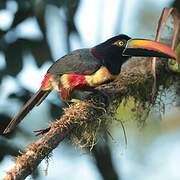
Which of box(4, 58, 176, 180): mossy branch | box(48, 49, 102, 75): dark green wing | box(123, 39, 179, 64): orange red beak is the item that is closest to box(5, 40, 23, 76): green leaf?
box(48, 49, 102, 75): dark green wing

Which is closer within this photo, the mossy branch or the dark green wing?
the mossy branch

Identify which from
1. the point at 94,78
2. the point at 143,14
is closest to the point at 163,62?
the point at 94,78

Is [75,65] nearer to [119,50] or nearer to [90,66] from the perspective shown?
[90,66]

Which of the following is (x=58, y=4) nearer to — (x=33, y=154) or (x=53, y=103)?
(x=53, y=103)

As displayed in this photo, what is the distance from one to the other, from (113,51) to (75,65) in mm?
223

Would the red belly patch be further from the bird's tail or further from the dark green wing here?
the bird's tail

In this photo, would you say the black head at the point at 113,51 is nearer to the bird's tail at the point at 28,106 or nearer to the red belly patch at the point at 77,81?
the red belly patch at the point at 77,81

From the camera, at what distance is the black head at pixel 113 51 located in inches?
143

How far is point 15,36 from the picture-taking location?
3600 mm

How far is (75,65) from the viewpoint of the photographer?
355cm

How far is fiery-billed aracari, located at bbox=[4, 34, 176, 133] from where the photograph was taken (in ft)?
11.5

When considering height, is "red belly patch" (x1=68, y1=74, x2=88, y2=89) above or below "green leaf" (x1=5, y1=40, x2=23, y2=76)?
below

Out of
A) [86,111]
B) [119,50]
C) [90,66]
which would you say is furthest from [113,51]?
[86,111]

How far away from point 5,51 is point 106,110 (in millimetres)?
512
